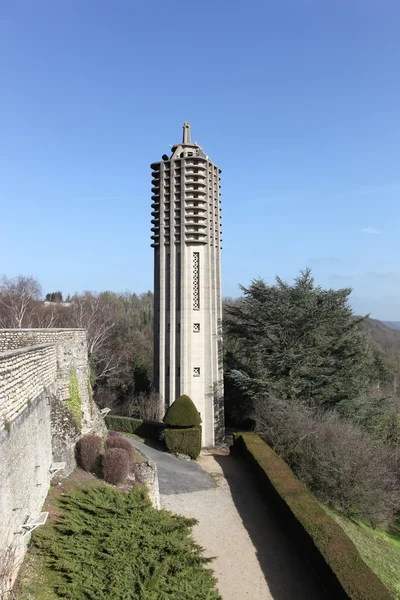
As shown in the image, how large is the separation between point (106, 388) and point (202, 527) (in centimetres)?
2089

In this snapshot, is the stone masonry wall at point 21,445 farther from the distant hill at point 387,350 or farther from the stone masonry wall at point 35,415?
the distant hill at point 387,350

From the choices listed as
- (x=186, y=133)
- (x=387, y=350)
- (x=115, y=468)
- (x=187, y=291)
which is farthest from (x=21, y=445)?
(x=387, y=350)

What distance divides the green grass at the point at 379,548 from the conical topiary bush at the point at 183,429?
7453mm

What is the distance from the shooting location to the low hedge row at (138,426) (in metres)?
22.5

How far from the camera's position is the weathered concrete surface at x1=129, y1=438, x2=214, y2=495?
15443 millimetres

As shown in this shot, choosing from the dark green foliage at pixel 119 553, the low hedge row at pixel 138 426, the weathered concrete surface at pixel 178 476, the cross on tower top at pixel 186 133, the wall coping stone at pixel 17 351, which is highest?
the cross on tower top at pixel 186 133

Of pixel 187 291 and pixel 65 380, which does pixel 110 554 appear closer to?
pixel 65 380

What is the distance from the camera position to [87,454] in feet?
41.3

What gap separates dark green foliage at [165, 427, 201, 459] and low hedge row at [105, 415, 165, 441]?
2.08 meters

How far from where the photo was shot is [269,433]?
1870cm

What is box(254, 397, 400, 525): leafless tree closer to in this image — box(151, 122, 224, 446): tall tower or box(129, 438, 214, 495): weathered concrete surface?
box(129, 438, 214, 495): weathered concrete surface

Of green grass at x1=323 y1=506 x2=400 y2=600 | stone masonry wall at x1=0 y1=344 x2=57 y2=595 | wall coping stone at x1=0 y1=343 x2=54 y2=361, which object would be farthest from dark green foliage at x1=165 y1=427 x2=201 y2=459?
wall coping stone at x1=0 y1=343 x2=54 y2=361

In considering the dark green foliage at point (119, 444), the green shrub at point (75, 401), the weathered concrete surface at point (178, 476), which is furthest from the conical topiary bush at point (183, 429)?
the green shrub at point (75, 401)

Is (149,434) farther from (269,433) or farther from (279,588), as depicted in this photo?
(279,588)
